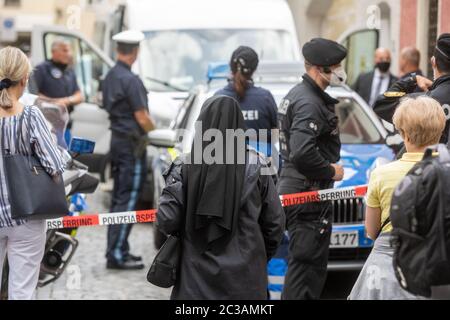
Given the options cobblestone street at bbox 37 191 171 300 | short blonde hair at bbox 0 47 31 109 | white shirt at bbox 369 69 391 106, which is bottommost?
cobblestone street at bbox 37 191 171 300

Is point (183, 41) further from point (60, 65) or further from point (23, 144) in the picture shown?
point (23, 144)

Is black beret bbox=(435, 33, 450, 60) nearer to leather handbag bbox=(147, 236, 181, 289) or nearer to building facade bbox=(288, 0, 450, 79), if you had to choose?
leather handbag bbox=(147, 236, 181, 289)

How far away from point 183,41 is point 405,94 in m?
6.60

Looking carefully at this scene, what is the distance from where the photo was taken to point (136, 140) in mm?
9016

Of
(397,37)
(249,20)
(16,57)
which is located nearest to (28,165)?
(16,57)

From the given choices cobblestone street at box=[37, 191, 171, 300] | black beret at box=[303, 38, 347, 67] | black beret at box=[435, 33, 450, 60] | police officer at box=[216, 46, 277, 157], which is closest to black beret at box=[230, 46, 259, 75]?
police officer at box=[216, 46, 277, 157]

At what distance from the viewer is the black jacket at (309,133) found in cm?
623

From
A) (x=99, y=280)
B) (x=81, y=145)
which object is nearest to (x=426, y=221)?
(x=81, y=145)

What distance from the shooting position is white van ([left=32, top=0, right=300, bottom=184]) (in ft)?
39.3

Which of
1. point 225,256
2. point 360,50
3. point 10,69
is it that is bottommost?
point 225,256

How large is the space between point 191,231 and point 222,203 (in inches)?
8.3

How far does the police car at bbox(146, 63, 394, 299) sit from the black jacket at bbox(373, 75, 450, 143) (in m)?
1.28

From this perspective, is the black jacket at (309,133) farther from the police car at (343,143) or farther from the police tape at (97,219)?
the police tape at (97,219)

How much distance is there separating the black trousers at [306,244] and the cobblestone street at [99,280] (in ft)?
5.42
